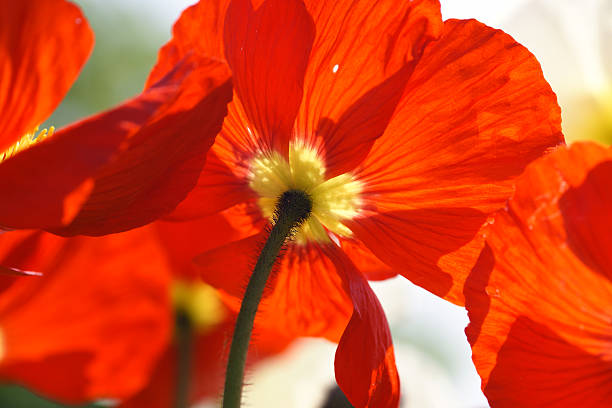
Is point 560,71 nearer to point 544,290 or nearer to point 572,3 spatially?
point 572,3

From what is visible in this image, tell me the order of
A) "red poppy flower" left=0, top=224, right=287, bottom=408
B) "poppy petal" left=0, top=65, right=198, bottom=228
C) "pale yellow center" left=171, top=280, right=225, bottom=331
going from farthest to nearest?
1. "pale yellow center" left=171, top=280, right=225, bottom=331
2. "red poppy flower" left=0, top=224, right=287, bottom=408
3. "poppy petal" left=0, top=65, right=198, bottom=228

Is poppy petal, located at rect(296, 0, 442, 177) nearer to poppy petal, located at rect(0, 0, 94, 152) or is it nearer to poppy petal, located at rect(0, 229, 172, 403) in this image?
poppy petal, located at rect(0, 0, 94, 152)

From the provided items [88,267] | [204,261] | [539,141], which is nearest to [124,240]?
[88,267]

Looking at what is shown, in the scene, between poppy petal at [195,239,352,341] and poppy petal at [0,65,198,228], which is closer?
poppy petal at [0,65,198,228]

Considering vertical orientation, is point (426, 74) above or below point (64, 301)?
below

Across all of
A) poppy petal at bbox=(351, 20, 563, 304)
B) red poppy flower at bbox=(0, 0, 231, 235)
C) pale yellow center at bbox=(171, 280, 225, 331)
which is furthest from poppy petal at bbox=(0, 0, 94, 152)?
pale yellow center at bbox=(171, 280, 225, 331)

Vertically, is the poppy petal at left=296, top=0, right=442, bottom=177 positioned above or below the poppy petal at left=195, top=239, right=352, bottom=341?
above

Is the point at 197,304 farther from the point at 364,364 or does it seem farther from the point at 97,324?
the point at 364,364
